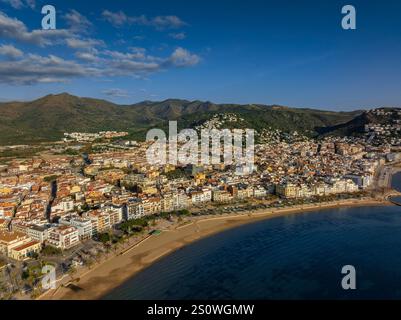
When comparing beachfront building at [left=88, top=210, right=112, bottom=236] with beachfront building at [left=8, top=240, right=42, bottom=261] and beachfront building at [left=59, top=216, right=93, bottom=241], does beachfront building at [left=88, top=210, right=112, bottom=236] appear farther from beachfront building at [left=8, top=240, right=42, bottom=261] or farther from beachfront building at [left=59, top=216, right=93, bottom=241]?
beachfront building at [left=8, top=240, right=42, bottom=261]

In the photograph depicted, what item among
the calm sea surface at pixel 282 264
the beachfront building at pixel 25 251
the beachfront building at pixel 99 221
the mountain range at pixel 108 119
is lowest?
the calm sea surface at pixel 282 264

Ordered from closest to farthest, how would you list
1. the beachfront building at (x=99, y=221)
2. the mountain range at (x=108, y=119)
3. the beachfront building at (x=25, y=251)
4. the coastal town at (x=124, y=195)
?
the beachfront building at (x=25, y=251), the coastal town at (x=124, y=195), the beachfront building at (x=99, y=221), the mountain range at (x=108, y=119)

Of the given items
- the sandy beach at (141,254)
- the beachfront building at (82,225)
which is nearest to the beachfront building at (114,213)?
the beachfront building at (82,225)

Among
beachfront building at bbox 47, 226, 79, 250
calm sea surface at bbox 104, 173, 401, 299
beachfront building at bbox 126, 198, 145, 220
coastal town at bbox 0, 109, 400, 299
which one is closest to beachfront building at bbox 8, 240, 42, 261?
coastal town at bbox 0, 109, 400, 299

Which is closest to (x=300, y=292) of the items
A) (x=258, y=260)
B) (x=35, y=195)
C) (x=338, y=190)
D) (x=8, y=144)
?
(x=258, y=260)

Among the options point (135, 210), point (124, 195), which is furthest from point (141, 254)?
point (124, 195)

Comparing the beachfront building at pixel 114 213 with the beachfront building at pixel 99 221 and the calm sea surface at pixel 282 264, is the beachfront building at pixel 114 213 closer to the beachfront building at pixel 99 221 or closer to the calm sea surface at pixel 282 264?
the beachfront building at pixel 99 221
